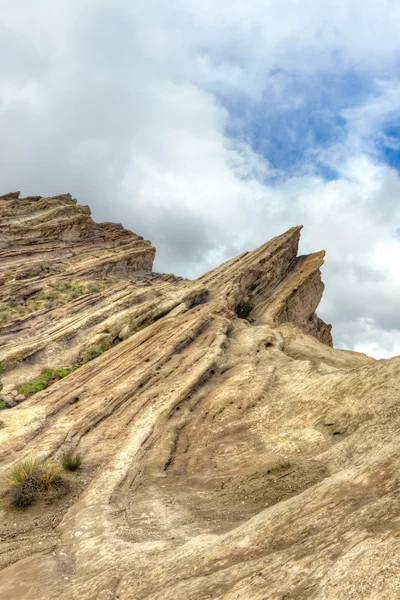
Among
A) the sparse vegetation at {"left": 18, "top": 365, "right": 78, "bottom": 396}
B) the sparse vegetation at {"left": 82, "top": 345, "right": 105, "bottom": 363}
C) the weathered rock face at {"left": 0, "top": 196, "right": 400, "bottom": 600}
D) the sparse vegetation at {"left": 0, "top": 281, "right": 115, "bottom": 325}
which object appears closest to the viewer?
the weathered rock face at {"left": 0, "top": 196, "right": 400, "bottom": 600}

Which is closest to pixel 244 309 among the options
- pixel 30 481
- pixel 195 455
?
pixel 195 455

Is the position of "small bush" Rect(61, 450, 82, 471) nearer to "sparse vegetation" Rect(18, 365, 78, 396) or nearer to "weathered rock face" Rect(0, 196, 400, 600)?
"weathered rock face" Rect(0, 196, 400, 600)

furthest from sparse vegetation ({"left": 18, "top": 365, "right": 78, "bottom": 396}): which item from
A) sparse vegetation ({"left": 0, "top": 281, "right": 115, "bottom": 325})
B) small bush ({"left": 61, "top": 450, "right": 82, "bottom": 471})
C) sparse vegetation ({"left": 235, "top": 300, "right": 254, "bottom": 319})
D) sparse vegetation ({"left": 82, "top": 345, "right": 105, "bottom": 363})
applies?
sparse vegetation ({"left": 235, "top": 300, "right": 254, "bottom": 319})

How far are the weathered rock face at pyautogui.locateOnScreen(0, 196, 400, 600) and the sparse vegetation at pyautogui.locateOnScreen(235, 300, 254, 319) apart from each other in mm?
3235

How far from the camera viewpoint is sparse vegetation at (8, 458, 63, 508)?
49.3 ft

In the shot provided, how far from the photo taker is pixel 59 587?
9375mm

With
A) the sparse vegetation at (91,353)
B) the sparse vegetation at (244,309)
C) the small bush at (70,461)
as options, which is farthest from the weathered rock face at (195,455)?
the sparse vegetation at (244,309)

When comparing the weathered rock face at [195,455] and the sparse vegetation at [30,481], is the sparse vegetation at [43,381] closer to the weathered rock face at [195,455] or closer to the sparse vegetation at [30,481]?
the weathered rock face at [195,455]

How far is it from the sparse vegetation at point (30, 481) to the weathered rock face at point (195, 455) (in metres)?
0.54

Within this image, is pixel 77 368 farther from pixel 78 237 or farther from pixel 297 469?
pixel 78 237

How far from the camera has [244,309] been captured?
168 feet

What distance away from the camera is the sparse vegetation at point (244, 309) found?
165ft

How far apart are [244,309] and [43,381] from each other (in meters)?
27.1

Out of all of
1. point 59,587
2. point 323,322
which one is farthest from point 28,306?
point 323,322
